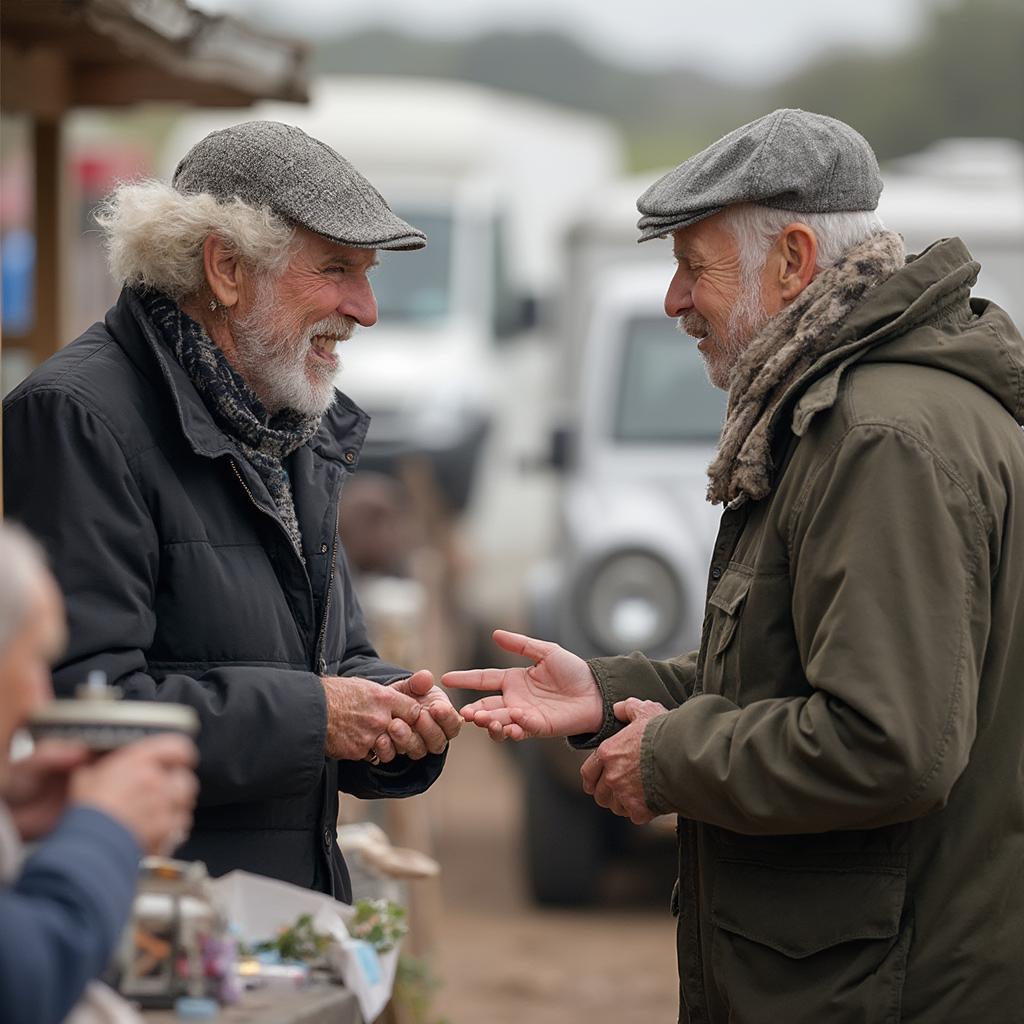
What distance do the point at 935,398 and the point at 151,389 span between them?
124 centimetres

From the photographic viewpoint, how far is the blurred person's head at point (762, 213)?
114 inches

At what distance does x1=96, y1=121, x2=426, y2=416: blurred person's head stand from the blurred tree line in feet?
119

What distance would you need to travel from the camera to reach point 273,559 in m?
3.11

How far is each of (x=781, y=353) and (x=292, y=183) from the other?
2.94 ft

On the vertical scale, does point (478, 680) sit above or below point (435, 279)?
below

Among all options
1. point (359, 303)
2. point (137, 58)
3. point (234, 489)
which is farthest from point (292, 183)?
point (137, 58)

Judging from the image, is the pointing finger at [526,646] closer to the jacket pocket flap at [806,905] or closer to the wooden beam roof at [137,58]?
the jacket pocket flap at [806,905]

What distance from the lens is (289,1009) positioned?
8.29ft

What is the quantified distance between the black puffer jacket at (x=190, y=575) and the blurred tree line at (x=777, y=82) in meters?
36.5

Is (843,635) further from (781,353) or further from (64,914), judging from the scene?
(64,914)

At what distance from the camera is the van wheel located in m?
7.87

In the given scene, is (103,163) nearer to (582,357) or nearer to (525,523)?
(525,523)

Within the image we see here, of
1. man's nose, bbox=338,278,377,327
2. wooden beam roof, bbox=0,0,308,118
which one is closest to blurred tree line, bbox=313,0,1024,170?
wooden beam roof, bbox=0,0,308,118

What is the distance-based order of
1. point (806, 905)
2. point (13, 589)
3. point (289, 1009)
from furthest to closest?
1. point (806, 905)
2. point (289, 1009)
3. point (13, 589)
